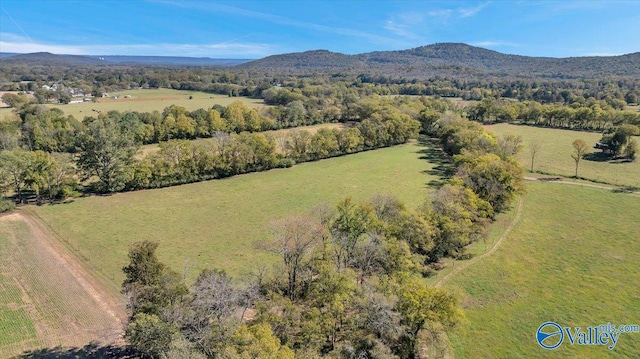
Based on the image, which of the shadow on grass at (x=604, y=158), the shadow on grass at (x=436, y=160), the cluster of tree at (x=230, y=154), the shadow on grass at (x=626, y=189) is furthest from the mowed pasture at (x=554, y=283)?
the cluster of tree at (x=230, y=154)

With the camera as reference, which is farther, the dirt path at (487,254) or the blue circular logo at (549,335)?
the dirt path at (487,254)

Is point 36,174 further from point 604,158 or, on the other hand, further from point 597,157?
point 604,158

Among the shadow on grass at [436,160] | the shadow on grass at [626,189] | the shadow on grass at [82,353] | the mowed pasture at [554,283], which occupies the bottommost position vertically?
the shadow on grass at [82,353]

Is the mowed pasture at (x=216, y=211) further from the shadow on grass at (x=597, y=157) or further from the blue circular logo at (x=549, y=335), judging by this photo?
the shadow on grass at (x=597, y=157)

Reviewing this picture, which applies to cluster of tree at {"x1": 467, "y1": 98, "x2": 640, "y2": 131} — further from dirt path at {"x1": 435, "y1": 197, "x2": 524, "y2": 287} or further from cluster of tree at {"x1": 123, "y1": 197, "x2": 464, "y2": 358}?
cluster of tree at {"x1": 123, "y1": 197, "x2": 464, "y2": 358}

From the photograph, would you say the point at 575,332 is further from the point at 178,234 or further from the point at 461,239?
the point at 178,234

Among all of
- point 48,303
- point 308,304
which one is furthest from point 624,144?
point 48,303
